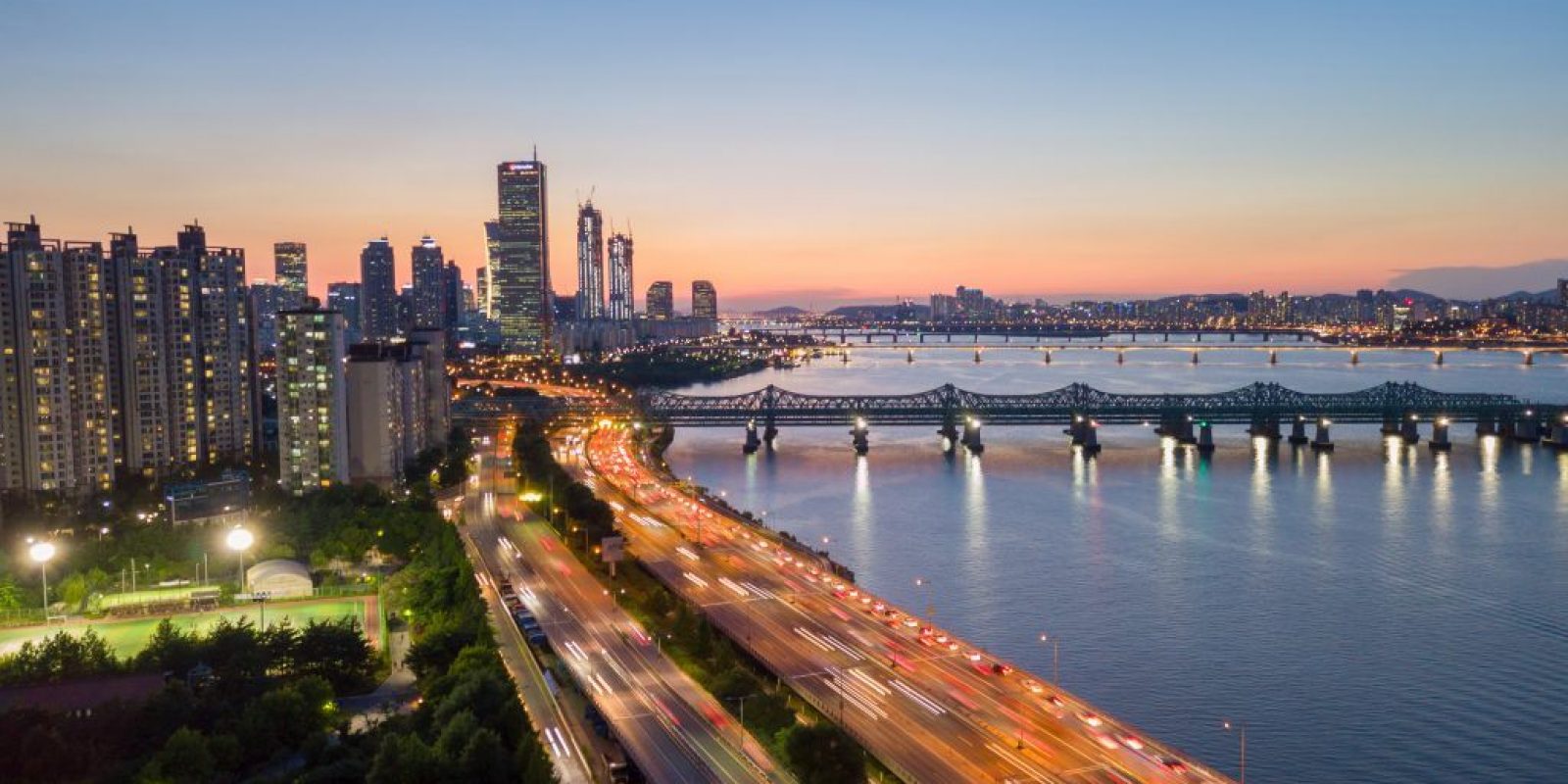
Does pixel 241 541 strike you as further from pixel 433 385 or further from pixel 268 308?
pixel 268 308

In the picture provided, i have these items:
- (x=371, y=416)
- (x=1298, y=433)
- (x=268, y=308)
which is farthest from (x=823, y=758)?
(x=268, y=308)

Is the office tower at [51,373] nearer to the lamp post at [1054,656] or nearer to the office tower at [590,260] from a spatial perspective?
the lamp post at [1054,656]

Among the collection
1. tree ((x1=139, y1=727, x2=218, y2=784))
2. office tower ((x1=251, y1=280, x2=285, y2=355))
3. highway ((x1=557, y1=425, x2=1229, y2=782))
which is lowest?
highway ((x1=557, y1=425, x2=1229, y2=782))

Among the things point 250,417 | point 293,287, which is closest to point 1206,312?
point 293,287

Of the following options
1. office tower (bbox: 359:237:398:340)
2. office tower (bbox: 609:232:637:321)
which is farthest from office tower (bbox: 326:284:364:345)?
office tower (bbox: 609:232:637:321)

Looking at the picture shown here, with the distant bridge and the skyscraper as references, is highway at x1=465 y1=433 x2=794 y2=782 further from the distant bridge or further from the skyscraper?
the skyscraper

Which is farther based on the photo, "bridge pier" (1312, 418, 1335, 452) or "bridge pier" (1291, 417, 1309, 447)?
"bridge pier" (1291, 417, 1309, 447)
